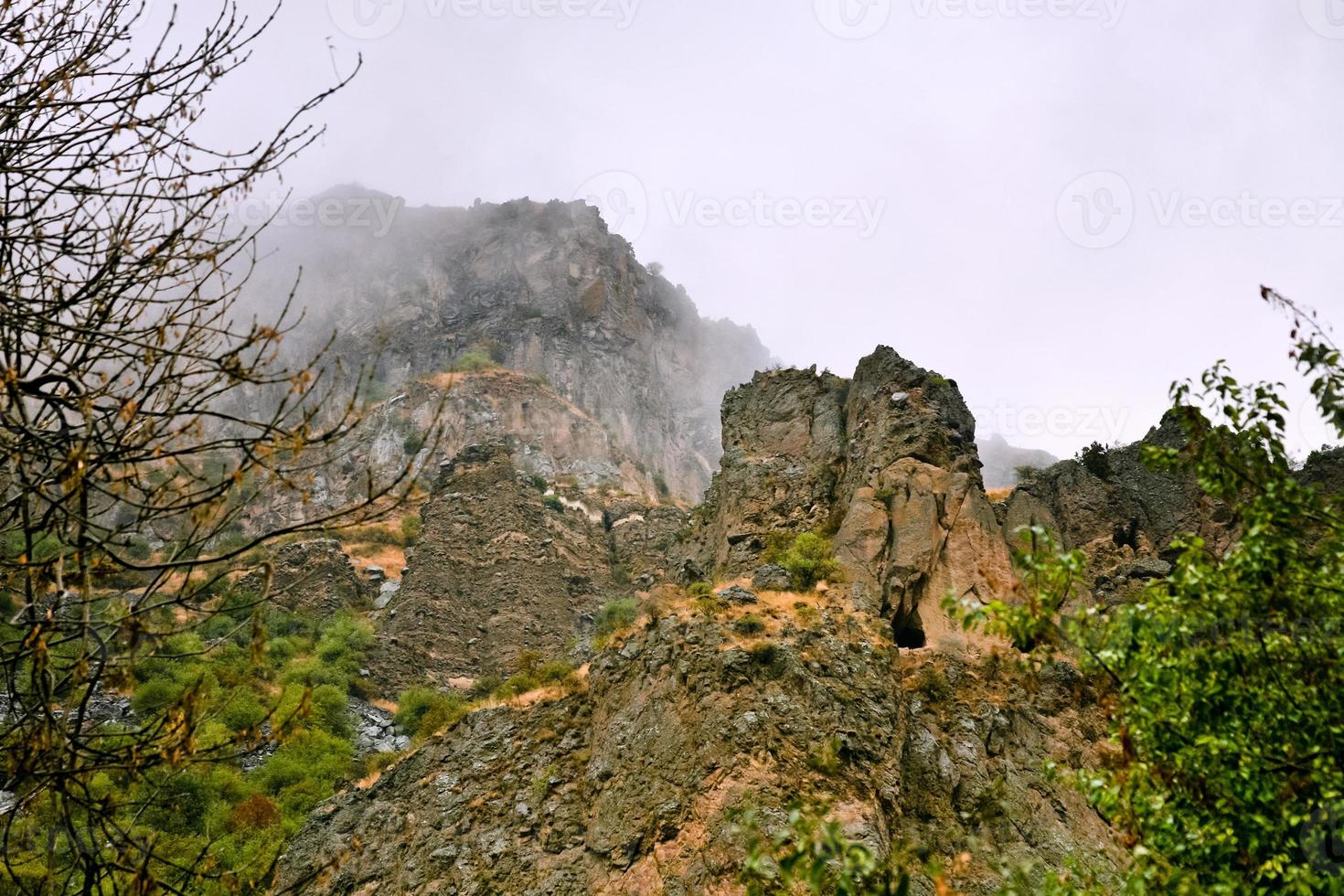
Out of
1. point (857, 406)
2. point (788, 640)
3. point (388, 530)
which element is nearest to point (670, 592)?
point (788, 640)

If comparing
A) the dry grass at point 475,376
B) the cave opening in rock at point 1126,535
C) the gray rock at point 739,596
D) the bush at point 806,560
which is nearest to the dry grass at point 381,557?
the dry grass at point 475,376

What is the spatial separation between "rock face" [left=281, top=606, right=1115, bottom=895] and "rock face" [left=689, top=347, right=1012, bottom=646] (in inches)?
71.8

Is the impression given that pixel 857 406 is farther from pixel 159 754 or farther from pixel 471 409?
pixel 471 409

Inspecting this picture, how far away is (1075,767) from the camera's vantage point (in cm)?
1325

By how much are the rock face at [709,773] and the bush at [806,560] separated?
143 cm

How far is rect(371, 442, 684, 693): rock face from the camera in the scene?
30.0 metres

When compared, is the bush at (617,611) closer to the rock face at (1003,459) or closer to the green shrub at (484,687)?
the green shrub at (484,687)

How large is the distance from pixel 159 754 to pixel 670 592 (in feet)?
45.5

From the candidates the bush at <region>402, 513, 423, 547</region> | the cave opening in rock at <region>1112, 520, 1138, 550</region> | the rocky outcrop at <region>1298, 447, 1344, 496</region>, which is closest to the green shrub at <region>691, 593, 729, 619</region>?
the cave opening in rock at <region>1112, 520, 1138, 550</region>

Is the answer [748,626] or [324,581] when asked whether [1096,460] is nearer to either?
[748,626]

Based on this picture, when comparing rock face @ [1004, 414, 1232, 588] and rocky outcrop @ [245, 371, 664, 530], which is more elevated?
rocky outcrop @ [245, 371, 664, 530]

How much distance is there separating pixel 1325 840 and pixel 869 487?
1311 cm

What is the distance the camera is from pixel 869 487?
1775cm

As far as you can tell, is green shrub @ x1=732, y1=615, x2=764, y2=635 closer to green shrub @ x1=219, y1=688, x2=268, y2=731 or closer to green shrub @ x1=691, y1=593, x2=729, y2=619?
green shrub @ x1=691, y1=593, x2=729, y2=619
